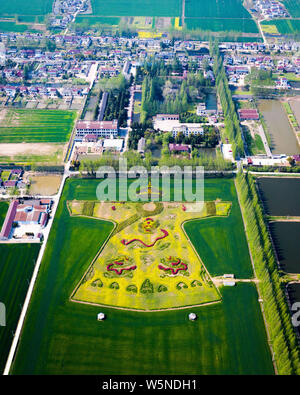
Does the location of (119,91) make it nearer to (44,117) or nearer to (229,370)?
(44,117)

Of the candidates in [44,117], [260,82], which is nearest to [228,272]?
[44,117]

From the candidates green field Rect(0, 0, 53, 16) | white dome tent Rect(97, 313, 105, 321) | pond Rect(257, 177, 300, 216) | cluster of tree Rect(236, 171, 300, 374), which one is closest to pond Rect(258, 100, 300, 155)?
pond Rect(257, 177, 300, 216)

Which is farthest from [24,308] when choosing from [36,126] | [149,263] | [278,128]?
[278,128]

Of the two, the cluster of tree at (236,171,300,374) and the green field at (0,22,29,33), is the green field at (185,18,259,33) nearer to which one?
the green field at (0,22,29,33)

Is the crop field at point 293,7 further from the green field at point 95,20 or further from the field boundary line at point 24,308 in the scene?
the field boundary line at point 24,308

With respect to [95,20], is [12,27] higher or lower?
lower

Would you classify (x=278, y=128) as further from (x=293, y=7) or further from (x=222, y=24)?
(x=293, y=7)

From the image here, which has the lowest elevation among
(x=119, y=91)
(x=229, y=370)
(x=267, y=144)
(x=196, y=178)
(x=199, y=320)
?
(x=229, y=370)
